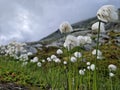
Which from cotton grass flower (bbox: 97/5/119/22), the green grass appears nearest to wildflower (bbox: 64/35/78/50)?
the green grass

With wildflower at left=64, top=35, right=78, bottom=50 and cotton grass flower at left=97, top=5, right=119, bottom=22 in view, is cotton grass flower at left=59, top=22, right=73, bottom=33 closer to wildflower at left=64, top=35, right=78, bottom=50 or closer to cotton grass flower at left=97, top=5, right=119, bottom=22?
wildflower at left=64, top=35, right=78, bottom=50

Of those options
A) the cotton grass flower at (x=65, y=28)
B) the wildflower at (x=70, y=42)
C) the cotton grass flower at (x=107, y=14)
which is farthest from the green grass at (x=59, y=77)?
the cotton grass flower at (x=107, y=14)

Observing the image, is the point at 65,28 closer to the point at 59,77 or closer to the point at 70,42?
the point at 70,42

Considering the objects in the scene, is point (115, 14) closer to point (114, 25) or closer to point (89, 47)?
point (89, 47)

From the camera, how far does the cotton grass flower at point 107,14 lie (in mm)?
4969

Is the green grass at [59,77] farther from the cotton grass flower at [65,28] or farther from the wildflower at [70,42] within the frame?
the cotton grass flower at [65,28]

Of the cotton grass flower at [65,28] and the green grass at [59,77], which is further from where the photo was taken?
the green grass at [59,77]

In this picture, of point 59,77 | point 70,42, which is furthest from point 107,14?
point 59,77

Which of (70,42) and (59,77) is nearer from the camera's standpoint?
(70,42)

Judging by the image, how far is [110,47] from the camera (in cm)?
2741

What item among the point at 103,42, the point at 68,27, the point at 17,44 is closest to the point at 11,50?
the point at 17,44

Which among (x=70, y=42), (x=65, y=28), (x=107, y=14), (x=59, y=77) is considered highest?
(x=107, y=14)

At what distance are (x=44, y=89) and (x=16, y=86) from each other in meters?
1.58

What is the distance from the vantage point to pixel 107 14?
198 inches
